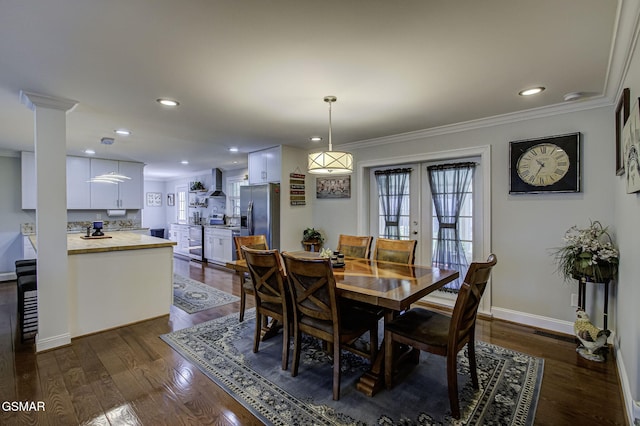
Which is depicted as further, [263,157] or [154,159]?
[154,159]

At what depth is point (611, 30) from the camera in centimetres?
176

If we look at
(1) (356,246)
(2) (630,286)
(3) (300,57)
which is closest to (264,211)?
(1) (356,246)

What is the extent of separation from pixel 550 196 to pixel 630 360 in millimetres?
1702

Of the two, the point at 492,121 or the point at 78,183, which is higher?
the point at 492,121

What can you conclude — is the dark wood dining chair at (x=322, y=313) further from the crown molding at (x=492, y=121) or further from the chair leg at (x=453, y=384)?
the crown molding at (x=492, y=121)

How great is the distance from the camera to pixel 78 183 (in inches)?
236

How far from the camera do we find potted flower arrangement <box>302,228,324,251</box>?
16.8ft

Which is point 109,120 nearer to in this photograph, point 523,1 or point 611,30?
point 523,1

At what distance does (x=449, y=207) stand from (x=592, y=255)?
1583 mm

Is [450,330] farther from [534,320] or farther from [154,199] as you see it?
[154,199]

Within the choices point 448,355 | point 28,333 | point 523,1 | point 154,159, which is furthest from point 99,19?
point 154,159

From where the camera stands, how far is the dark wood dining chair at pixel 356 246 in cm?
346

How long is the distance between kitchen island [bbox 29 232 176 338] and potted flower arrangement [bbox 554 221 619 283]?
13.9 ft

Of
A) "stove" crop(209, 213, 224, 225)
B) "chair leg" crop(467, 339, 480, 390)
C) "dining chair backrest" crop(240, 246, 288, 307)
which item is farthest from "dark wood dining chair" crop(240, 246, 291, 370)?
"stove" crop(209, 213, 224, 225)
